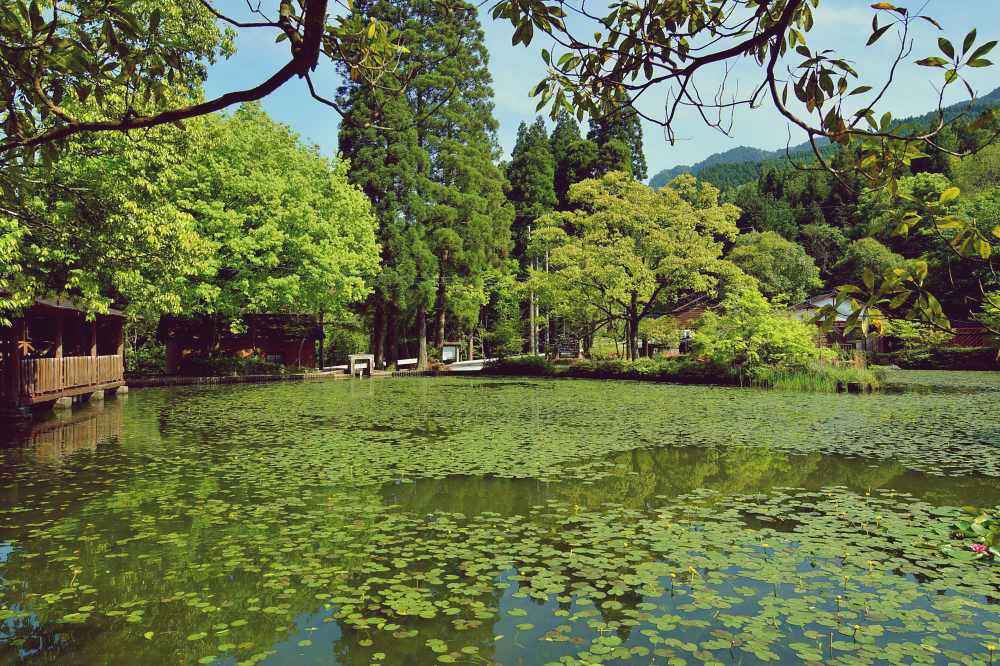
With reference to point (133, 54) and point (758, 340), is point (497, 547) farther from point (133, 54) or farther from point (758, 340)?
point (758, 340)

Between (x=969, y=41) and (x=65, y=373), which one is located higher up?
(x=969, y=41)

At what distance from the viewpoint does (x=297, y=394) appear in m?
20.8

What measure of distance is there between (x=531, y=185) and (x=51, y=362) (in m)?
30.8

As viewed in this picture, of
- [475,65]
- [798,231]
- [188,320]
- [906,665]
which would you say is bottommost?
[906,665]

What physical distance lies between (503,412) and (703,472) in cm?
711

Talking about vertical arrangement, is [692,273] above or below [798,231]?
below

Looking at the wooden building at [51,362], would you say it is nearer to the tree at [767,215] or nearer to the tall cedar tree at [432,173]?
the tall cedar tree at [432,173]

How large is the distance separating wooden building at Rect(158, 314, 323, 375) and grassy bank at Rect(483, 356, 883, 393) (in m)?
9.18

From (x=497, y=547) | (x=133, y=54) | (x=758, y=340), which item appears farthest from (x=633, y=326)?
(x=133, y=54)

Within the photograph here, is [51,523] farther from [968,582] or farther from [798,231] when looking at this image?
[798,231]

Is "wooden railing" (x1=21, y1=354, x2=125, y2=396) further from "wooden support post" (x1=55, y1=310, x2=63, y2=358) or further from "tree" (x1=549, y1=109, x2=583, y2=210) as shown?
"tree" (x1=549, y1=109, x2=583, y2=210)

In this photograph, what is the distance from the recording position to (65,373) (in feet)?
53.5

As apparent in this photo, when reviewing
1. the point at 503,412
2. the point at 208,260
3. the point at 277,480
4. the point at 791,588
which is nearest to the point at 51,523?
the point at 277,480

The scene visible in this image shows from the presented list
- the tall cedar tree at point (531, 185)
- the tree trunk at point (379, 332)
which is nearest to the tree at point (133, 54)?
the tree trunk at point (379, 332)
